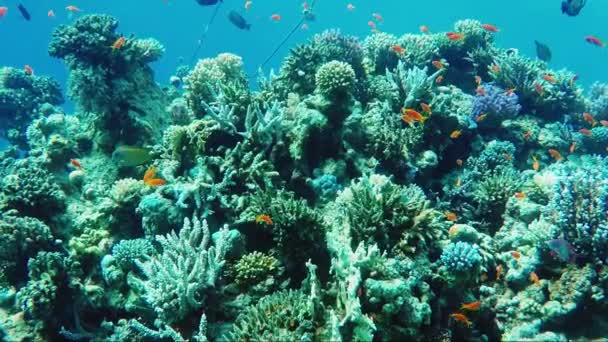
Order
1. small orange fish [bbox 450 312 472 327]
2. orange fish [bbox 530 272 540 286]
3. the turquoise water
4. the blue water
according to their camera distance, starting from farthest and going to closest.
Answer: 1. the turquoise water
2. the blue water
3. orange fish [bbox 530 272 540 286]
4. small orange fish [bbox 450 312 472 327]

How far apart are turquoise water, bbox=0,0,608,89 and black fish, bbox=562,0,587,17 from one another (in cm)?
10378

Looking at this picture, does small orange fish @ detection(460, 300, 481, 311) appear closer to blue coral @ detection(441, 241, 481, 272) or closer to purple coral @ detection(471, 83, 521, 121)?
blue coral @ detection(441, 241, 481, 272)

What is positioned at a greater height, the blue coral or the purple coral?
the purple coral

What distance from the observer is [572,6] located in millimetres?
7727

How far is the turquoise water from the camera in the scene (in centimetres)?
11438

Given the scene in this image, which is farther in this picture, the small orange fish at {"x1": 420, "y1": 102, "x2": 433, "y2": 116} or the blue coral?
the small orange fish at {"x1": 420, "y1": 102, "x2": 433, "y2": 116}

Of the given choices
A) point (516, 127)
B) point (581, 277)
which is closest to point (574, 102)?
point (516, 127)

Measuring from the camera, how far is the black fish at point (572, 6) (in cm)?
766

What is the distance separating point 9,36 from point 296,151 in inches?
6369

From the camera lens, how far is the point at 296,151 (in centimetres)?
573

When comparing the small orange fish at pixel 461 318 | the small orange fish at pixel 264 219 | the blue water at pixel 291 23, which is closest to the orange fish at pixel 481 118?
the small orange fish at pixel 461 318

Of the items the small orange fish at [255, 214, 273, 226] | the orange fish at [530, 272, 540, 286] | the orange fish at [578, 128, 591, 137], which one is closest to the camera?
the orange fish at [530, 272, 540, 286]

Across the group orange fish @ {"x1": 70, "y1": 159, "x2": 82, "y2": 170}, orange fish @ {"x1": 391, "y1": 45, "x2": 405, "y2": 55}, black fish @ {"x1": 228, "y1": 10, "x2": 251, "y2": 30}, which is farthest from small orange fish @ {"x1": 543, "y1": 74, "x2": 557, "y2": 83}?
orange fish @ {"x1": 70, "y1": 159, "x2": 82, "y2": 170}

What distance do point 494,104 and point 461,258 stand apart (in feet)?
15.2
